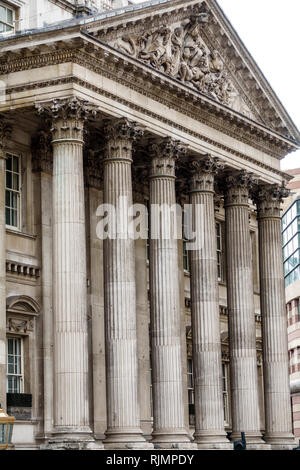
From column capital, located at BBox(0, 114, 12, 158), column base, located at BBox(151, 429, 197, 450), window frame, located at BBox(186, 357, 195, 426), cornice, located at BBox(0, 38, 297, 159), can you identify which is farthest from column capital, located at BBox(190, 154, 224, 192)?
column base, located at BBox(151, 429, 197, 450)

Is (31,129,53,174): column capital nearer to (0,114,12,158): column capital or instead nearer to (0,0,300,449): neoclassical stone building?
(0,0,300,449): neoclassical stone building

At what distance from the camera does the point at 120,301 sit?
148 feet

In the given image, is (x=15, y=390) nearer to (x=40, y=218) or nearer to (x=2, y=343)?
(x=2, y=343)

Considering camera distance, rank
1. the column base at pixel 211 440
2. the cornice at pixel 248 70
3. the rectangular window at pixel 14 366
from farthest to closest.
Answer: the cornice at pixel 248 70 < the column base at pixel 211 440 < the rectangular window at pixel 14 366

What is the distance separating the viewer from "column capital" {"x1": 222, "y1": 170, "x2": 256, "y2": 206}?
54.9 metres

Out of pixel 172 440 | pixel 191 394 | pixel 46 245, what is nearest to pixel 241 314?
pixel 191 394

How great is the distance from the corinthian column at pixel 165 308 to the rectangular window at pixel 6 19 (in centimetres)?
740

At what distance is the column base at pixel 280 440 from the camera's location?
5494 centimetres

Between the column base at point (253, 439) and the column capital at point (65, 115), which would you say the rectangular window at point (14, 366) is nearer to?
the column capital at point (65, 115)

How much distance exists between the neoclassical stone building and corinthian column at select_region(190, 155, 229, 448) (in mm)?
65

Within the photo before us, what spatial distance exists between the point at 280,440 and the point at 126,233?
1511cm

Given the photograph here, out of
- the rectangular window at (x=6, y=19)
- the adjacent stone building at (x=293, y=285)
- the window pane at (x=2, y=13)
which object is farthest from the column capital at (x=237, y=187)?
the adjacent stone building at (x=293, y=285)

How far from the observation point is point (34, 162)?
4806cm

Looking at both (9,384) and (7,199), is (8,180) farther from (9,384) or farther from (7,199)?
(9,384)
